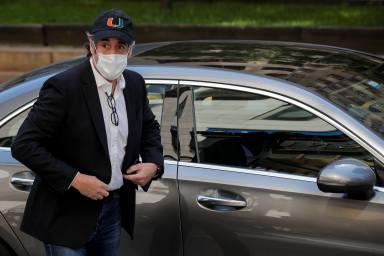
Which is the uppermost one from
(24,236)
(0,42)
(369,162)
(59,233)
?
(369,162)

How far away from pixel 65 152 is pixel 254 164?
3.23 feet

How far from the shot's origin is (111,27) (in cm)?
232

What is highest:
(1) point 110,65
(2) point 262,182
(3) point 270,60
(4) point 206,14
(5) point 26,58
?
(1) point 110,65

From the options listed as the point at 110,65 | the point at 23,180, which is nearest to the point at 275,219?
the point at 110,65

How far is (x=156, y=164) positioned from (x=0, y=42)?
10.3 meters

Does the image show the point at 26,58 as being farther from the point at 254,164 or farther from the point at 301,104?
the point at 301,104

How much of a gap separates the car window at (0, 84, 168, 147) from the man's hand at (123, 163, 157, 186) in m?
0.59

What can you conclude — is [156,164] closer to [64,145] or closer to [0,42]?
[64,145]

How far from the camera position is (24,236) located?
121 inches

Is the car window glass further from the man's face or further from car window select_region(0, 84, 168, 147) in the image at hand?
the man's face

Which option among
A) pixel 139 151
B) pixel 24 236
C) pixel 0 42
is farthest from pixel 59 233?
pixel 0 42

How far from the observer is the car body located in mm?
2699

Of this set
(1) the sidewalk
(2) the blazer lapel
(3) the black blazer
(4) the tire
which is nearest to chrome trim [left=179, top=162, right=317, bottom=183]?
(3) the black blazer

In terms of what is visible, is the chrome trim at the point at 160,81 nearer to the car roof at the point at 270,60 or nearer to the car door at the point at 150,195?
the car door at the point at 150,195
